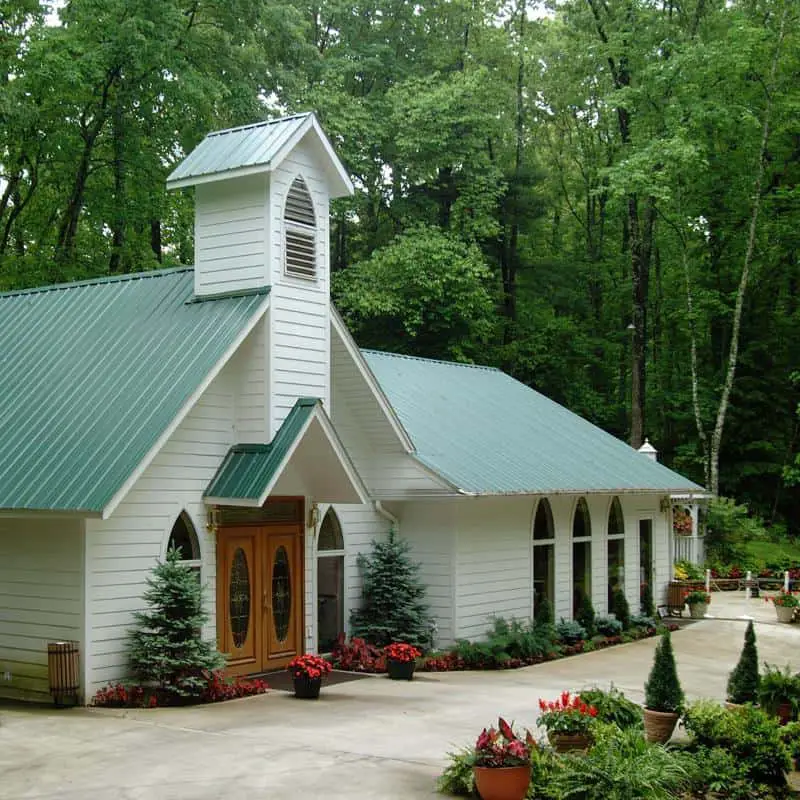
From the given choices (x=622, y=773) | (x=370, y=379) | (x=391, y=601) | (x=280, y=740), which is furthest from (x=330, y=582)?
(x=622, y=773)

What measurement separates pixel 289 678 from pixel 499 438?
7.66 metres

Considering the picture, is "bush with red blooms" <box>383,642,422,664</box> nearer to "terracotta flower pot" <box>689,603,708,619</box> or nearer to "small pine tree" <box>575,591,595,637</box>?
"small pine tree" <box>575,591,595,637</box>

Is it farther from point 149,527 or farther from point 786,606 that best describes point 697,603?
point 149,527

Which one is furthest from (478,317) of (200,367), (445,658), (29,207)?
(200,367)

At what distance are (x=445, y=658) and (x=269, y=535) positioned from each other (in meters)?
3.82

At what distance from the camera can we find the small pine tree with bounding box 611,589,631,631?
23.1m

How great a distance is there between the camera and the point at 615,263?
145 ft

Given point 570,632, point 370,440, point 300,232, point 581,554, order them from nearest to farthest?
1. point 300,232
2. point 370,440
3. point 570,632
4. point 581,554

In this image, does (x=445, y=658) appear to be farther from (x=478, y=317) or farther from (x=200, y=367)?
(x=478, y=317)

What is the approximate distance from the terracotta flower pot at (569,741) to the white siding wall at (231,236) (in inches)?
325

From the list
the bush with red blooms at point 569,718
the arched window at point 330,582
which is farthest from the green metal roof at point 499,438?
the bush with red blooms at point 569,718

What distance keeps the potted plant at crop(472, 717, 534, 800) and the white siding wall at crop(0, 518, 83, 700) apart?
6398 mm

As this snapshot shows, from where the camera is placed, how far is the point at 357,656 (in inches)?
695

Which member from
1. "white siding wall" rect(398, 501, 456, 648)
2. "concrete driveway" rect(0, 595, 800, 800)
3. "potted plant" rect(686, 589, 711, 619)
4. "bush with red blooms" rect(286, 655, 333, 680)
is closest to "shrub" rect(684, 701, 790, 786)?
"concrete driveway" rect(0, 595, 800, 800)
